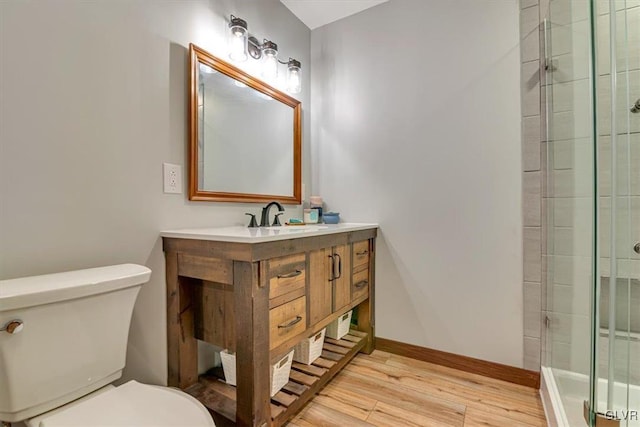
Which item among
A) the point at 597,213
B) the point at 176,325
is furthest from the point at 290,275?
the point at 597,213

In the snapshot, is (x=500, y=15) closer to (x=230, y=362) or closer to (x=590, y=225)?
(x=590, y=225)

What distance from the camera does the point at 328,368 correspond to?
63.0 inches

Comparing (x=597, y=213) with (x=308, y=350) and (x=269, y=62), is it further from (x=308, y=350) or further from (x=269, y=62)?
(x=269, y=62)

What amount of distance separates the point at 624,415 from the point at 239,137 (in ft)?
6.78

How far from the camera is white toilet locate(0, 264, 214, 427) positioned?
A: 81 cm

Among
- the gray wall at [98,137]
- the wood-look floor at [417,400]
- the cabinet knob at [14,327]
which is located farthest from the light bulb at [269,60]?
the wood-look floor at [417,400]

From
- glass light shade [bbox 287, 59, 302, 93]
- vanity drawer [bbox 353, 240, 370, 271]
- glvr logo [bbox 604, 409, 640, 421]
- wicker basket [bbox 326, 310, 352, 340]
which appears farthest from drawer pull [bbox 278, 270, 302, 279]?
glass light shade [bbox 287, 59, 302, 93]

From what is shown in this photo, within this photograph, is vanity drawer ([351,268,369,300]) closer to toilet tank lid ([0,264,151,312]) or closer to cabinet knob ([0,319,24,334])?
toilet tank lid ([0,264,151,312])

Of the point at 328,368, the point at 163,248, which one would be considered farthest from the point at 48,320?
the point at 328,368

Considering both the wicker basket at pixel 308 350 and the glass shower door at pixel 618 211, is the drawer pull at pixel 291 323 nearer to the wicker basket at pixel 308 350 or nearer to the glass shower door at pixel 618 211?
the wicker basket at pixel 308 350

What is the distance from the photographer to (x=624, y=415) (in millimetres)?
1044

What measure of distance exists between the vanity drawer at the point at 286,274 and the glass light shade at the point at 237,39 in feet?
3.89

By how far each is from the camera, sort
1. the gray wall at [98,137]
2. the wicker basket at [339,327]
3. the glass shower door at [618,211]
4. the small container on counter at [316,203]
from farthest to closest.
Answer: the small container on counter at [316,203] → the wicker basket at [339,327] → the glass shower door at [618,211] → the gray wall at [98,137]

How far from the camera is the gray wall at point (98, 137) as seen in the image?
95cm
